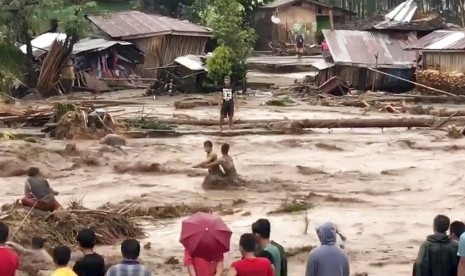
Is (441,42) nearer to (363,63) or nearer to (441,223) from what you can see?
(363,63)

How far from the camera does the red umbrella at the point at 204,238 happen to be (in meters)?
7.40

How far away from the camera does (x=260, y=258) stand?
22.8ft

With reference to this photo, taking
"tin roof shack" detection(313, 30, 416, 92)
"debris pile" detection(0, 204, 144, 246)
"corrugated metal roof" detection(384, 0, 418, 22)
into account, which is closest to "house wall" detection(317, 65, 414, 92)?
"tin roof shack" detection(313, 30, 416, 92)

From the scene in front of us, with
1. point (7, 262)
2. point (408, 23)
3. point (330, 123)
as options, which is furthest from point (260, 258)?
point (408, 23)

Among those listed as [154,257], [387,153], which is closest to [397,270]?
[154,257]

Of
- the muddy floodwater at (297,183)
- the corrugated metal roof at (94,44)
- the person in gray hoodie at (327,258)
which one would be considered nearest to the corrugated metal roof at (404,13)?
the corrugated metal roof at (94,44)

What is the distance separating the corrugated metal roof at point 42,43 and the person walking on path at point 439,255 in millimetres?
33863

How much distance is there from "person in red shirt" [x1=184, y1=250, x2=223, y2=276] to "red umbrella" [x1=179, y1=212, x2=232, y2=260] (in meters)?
0.04

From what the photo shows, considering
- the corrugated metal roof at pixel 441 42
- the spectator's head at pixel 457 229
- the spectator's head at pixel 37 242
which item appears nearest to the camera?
the spectator's head at pixel 457 229

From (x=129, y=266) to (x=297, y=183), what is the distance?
12064 mm

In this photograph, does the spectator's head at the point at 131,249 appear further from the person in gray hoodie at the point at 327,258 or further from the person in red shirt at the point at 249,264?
the person in gray hoodie at the point at 327,258

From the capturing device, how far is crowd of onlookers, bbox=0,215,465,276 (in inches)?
270

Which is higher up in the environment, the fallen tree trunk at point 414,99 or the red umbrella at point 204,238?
the red umbrella at point 204,238

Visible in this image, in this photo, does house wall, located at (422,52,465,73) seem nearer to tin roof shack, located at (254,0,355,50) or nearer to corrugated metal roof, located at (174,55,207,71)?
corrugated metal roof, located at (174,55,207,71)
